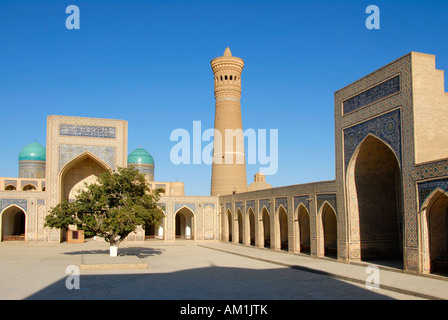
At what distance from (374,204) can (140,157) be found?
2415 cm

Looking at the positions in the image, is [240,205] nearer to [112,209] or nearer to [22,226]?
[112,209]

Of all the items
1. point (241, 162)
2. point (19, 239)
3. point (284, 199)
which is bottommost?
point (19, 239)

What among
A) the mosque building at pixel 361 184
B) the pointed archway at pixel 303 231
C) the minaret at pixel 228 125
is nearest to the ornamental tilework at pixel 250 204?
the mosque building at pixel 361 184

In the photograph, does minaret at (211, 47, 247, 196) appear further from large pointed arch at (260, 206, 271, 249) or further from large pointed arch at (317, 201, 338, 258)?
large pointed arch at (317, 201, 338, 258)

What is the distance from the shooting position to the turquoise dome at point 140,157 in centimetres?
3569

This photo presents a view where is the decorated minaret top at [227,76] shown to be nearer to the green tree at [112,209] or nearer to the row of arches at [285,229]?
the row of arches at [285,229]

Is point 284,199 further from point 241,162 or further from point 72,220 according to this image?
point 241,162

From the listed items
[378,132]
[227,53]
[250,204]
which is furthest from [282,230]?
[227,53]

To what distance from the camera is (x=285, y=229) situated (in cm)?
2136

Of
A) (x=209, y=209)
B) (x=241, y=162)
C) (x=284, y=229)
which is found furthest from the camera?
(x=241, y=162)

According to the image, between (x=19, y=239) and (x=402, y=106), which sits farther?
(x=19, y=239)
